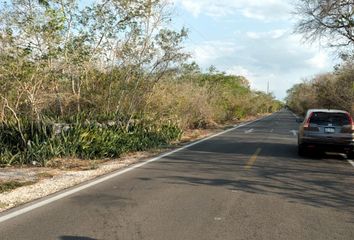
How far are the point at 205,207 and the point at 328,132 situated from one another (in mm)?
9140

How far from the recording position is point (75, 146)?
15.2 m

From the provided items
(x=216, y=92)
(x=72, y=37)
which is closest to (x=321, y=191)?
(x=72, y=37)

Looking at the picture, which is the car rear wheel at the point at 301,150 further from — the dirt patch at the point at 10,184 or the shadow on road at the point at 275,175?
the dirt patch at the point at 10,184

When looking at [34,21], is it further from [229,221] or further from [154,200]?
[229,221]

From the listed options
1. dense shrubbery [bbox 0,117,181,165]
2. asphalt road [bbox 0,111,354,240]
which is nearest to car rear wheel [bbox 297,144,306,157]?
asphalt road [bbox 0,111,354,240]

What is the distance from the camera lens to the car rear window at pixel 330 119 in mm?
16203

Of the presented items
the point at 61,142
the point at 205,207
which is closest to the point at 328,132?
the point at 61,142

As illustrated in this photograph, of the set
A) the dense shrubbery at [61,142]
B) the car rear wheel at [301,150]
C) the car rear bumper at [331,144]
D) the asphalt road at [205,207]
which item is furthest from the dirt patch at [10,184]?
the car rear wheel at [301,150]

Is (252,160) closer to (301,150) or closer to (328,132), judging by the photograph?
(301,150)

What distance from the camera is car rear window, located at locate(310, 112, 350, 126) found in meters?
Answer: 16.2

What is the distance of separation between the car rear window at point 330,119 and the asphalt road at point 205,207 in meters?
2.98

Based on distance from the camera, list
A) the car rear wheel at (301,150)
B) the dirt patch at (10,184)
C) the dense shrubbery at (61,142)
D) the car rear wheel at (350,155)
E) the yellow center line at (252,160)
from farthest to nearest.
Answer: the car rear wheel at (301,150) < the car rear wheel at (350,155) < the dense shrubbery at (61,142) < the yellow center line at (252,160) < the dirt patch at (10,184)

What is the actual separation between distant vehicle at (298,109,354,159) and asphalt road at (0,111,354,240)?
2581mm

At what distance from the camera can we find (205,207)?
819 centimetres
